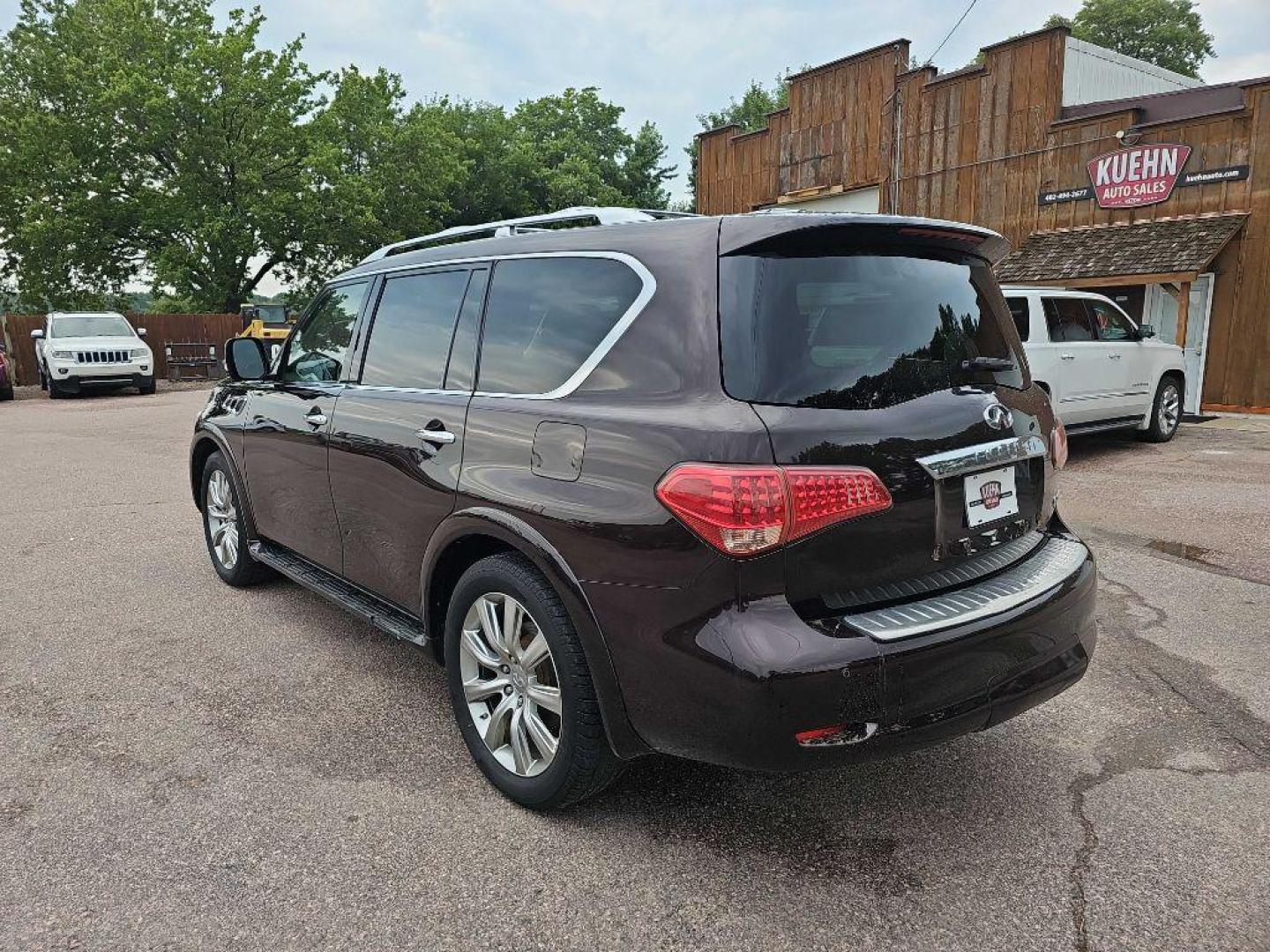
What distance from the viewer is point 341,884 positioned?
7.94ft

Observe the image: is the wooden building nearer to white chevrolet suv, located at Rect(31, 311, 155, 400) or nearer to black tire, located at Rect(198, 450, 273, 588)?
black tire, located at Rect(198, 450, 273, 588)

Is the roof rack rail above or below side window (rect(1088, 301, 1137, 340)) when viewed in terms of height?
above

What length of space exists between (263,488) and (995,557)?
11.3 feet

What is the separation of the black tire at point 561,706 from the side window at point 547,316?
60 cm

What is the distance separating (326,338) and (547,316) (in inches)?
70.6

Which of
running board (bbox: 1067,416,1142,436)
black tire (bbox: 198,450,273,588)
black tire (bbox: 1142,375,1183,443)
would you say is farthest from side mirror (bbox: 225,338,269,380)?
black tire (bbox: 1142,375,1183,443)

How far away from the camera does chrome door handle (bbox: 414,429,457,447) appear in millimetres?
3016

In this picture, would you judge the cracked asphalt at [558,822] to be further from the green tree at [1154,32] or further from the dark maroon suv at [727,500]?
the green tree at [1154,32]

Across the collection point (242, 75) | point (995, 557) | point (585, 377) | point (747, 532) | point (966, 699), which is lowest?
point (966, 699)

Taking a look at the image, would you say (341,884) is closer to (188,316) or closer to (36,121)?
(188,316)


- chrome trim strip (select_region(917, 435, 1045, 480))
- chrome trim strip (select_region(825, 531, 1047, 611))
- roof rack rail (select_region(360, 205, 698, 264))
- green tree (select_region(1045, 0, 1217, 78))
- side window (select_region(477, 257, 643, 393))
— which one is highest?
green tree (select_region(1045, 0, 1217, 78))

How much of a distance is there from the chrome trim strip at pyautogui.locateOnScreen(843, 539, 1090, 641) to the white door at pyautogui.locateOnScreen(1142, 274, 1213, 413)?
1388 cm

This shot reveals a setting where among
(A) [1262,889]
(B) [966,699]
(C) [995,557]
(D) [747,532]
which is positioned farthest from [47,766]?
(A) [1262,889]

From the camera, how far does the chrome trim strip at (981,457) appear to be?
2.43 metres
